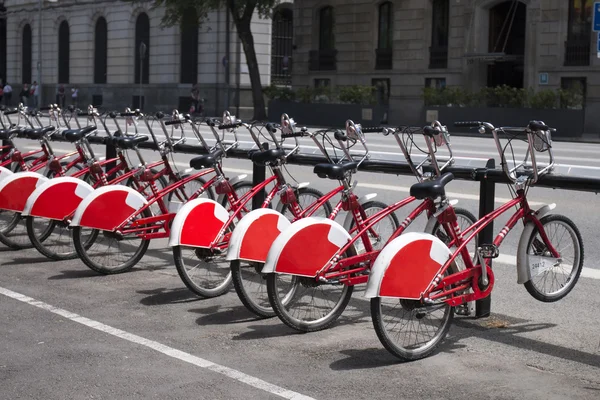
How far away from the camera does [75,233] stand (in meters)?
9.00

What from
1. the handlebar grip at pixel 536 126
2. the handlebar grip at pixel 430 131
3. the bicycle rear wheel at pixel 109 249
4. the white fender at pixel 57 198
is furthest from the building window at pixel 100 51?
the handlebar grip at pixel 536 126

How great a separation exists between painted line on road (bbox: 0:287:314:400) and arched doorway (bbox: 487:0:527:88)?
3613cm

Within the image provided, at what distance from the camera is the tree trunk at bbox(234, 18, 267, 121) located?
148 feet

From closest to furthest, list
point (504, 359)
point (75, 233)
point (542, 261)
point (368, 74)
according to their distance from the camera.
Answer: point (504, 359) < point (542, 261) < point (75, 233) < point (368, 74)

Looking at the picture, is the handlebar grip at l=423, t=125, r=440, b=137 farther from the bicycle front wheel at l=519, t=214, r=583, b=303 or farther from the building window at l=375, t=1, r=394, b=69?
the building window at l=375, t=1, r=394, b=69

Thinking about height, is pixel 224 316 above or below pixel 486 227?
below

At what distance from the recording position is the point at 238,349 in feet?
22.2

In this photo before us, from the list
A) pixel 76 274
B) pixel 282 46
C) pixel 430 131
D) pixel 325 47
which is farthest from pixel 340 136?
pixel 282 46

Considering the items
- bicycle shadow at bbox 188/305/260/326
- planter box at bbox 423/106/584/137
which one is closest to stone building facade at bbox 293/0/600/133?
planter box at bbox 423/106/584/137

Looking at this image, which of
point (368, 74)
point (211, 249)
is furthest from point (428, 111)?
point (211, 249)

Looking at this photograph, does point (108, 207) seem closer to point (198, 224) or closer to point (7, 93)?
point (198, 224)

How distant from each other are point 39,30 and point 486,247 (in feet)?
204

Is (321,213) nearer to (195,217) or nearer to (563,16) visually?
(195,217)

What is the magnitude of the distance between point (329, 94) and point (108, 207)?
36579 mm
